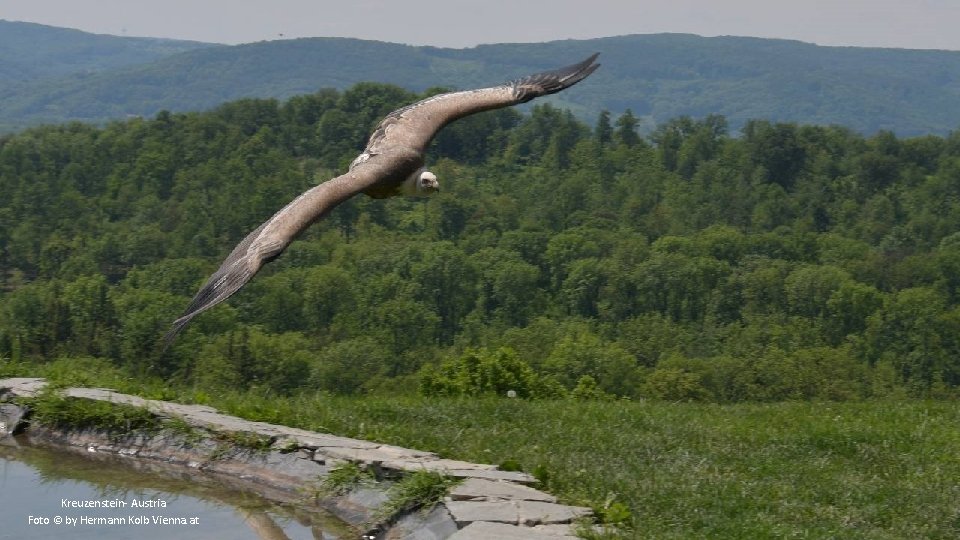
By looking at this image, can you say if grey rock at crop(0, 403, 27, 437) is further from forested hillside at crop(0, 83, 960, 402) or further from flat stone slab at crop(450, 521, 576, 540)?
forested hillside at crop(0, 83, 960, 402)

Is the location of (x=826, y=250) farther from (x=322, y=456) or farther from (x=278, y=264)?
(x=322, y=456)

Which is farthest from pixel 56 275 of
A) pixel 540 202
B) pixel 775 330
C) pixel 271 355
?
pixel 775 330

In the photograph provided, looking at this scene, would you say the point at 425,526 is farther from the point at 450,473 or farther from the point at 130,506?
the point at 130,506

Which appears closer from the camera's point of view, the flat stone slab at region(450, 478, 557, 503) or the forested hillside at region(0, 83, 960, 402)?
the flat stone slab at region(450, 478, 557, 503)

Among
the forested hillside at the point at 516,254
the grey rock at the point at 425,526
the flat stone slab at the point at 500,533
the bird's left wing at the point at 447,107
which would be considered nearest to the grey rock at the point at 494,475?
the grey rock at the point at 425,526

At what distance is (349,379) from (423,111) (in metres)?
49.6

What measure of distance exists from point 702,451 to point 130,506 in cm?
395

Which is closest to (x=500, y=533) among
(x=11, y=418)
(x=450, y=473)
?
(x=450, y=473)

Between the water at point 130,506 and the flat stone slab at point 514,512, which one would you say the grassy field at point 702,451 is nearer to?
the flat stone slab at point 514,512

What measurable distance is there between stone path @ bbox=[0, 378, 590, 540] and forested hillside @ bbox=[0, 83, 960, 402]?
96.8 feet

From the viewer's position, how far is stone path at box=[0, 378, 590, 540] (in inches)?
326

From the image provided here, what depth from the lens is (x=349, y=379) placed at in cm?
6197

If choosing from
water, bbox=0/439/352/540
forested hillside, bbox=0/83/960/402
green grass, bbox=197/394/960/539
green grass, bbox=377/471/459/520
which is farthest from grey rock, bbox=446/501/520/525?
forested hillside, bbox=0/83/960/402

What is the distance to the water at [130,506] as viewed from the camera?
9.42 m
